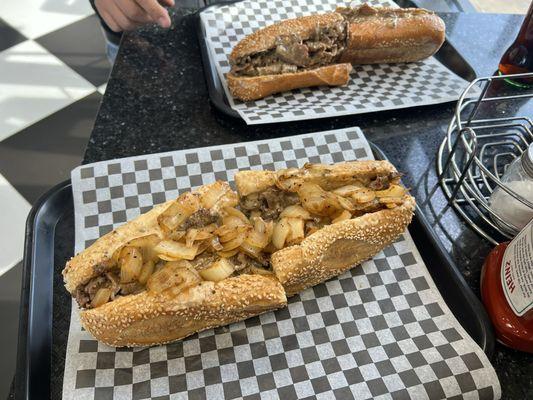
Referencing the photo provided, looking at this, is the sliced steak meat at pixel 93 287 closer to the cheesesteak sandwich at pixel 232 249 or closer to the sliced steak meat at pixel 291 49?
the cheesesteak sandwich at pixel 232 249

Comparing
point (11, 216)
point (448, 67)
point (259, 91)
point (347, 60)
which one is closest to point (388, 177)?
point (259, 91)

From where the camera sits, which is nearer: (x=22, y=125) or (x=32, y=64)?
(x=22, y=125)

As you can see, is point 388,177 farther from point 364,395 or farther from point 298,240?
point 364,395

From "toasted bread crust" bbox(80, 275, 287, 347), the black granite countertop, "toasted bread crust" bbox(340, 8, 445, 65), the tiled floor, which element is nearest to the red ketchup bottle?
the black granite countertop

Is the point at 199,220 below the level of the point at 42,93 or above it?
A: above

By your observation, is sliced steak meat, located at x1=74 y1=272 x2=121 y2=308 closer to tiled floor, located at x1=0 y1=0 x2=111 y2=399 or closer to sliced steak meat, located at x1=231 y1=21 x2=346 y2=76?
tiled floor, located at x1=0 y1=0 x2=111 y2=399

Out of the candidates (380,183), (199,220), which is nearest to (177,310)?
(199,220)

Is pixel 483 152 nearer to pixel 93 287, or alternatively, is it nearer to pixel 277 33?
pixel 277 33
